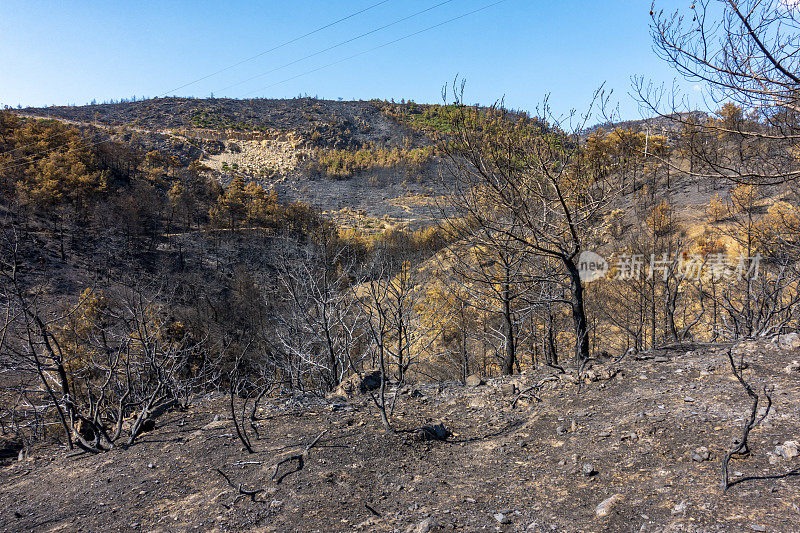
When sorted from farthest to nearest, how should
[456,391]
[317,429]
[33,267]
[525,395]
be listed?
[33,267] → [456,391] → [525,395] → [317,429]

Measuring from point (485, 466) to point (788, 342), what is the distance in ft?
11.4

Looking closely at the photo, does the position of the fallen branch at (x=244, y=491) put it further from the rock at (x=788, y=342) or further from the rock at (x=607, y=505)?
the rock at (x=788, y=342)

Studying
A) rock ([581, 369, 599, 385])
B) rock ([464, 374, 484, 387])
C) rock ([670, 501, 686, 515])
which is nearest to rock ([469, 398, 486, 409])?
rock ([464, 374, 484, 387])

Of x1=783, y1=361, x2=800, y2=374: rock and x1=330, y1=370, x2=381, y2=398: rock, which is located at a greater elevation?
x1=783, y1=361, x2=800, y2=374: rock

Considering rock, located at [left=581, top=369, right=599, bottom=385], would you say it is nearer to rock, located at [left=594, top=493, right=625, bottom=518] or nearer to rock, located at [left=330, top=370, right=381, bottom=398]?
rock, located at [left=594, top=493, right=625, bottom=518]

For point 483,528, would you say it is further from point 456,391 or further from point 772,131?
point 772,131

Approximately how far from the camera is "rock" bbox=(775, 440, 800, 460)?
223 cm

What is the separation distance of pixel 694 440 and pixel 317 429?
3030 millimetres

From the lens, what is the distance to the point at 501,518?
2.28 metres

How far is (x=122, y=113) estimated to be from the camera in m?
64.0

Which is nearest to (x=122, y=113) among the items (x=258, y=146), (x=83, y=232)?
(x=258, y=146)

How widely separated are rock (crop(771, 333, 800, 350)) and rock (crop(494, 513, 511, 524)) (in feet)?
12.2

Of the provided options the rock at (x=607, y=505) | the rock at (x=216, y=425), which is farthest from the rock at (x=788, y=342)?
the rock at (x=216, y=425)

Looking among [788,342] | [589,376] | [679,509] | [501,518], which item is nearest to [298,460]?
[501,518]
